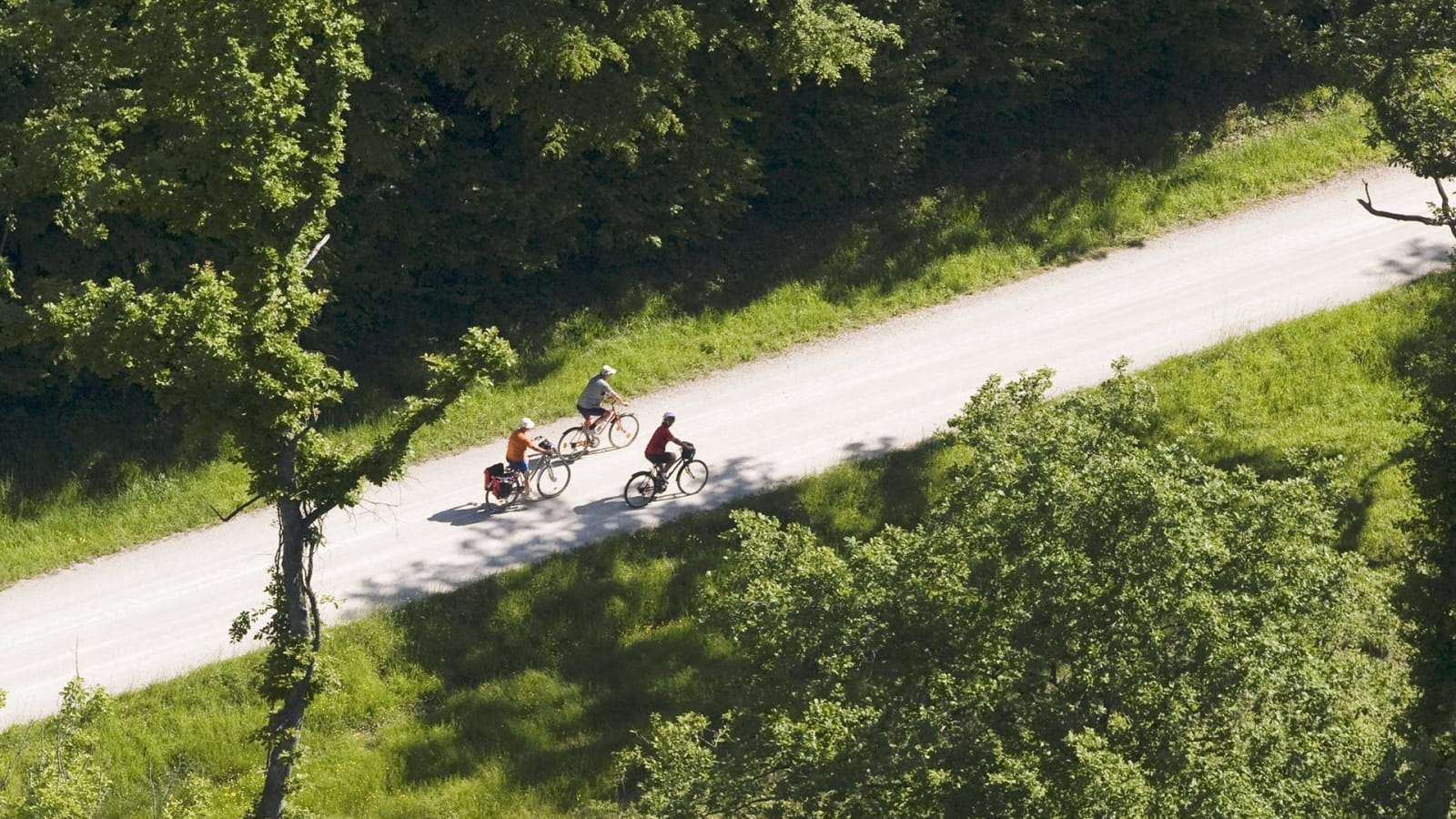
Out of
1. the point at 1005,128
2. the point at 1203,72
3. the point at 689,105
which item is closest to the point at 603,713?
the point at 689,105

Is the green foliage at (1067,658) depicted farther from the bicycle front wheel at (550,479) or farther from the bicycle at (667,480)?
the bicycle front wheel at (550,479)

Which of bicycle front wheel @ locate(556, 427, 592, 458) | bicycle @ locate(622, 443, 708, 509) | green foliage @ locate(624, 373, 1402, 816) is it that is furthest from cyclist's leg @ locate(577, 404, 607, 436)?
green foliage @ locate(624, 373, 1402, 816)

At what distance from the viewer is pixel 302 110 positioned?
1523 centimetres

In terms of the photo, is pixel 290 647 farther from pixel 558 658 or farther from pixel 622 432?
pixel 622 432

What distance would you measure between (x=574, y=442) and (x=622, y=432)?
744mm

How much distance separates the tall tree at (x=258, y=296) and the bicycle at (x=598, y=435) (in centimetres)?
823

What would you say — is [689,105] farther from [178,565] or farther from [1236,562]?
[1236,562]

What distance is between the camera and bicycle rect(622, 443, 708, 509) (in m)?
23.3

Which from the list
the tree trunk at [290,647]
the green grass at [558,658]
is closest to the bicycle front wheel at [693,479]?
the green grass at [558,658]

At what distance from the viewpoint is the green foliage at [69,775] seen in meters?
13.5

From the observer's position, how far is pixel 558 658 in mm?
21094

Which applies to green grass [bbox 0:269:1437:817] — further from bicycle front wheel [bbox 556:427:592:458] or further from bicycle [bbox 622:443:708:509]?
bicycle front wheel [bbox 556:427:592:458]

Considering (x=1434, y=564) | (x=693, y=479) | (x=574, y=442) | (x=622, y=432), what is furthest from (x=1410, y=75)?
(x=574, y=442)

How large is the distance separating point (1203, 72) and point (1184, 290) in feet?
20.7
